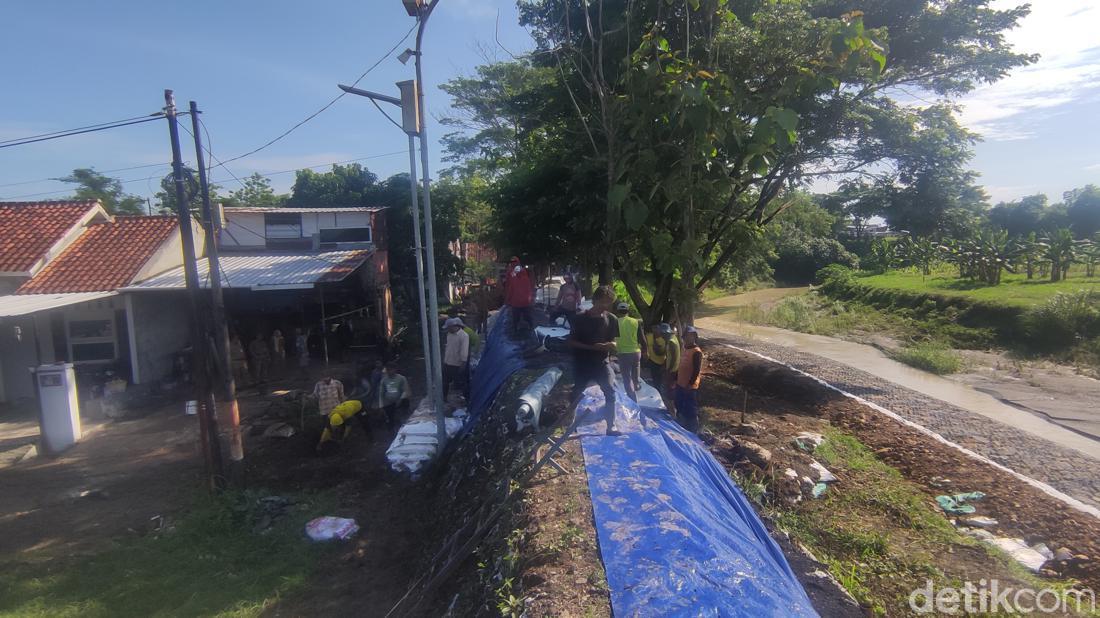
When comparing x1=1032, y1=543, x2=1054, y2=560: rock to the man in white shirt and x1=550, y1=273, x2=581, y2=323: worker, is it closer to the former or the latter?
the man in white shirt

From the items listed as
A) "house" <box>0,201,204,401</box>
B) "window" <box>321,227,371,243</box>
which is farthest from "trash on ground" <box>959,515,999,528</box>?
"window" <box>321,227,371,243</box>

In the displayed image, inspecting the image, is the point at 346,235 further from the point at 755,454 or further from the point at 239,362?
the point at 755,454

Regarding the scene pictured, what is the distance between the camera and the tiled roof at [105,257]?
531 inches

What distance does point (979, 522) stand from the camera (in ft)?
20.6

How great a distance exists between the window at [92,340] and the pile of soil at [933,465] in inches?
564

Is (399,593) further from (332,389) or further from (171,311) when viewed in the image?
(171,311)

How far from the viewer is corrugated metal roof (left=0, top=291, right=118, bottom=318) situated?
1069cm

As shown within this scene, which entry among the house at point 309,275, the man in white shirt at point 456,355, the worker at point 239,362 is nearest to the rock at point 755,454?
the man in white shirt at point 456,355

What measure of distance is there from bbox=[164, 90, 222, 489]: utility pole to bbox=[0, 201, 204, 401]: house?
627 centimetres

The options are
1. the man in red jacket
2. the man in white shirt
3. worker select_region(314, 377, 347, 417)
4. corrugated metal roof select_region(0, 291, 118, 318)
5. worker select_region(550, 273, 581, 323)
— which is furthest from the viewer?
worker select_region(550, 273, 581, 323)

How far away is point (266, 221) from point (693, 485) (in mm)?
18620

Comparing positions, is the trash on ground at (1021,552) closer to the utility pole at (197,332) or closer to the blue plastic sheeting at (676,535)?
the blue plastic sheeting at (676,535)

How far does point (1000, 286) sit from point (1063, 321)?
5219 millimetres

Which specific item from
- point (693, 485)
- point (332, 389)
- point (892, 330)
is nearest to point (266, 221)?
point (332, 389)
